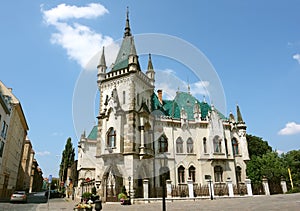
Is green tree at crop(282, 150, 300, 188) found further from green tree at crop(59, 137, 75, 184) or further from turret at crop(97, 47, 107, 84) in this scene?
green tree at crop(59, 137, 75, 184)

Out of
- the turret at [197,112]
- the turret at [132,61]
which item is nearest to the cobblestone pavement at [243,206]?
the turret at [197,112]

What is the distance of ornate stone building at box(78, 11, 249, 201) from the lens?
25734 millimetres

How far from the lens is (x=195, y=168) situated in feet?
99.5

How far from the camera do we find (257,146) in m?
43.5

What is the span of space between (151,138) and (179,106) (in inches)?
336

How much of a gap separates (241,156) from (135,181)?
54.3 ft

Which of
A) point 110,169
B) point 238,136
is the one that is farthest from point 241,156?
point 110,169

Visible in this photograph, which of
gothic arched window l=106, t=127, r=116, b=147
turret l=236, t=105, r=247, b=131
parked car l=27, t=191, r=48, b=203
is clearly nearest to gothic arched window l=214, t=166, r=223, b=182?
turret l=236, t=105, r=247, b=131

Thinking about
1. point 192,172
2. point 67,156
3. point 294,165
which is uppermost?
point 67,156

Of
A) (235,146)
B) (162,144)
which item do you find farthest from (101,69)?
(235,146)

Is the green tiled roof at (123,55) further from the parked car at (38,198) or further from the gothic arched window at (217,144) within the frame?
the parked car at (38,198)

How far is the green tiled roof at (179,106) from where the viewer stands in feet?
111

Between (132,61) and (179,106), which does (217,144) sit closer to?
(179,106)

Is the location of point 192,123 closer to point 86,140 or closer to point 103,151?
point 103,151
